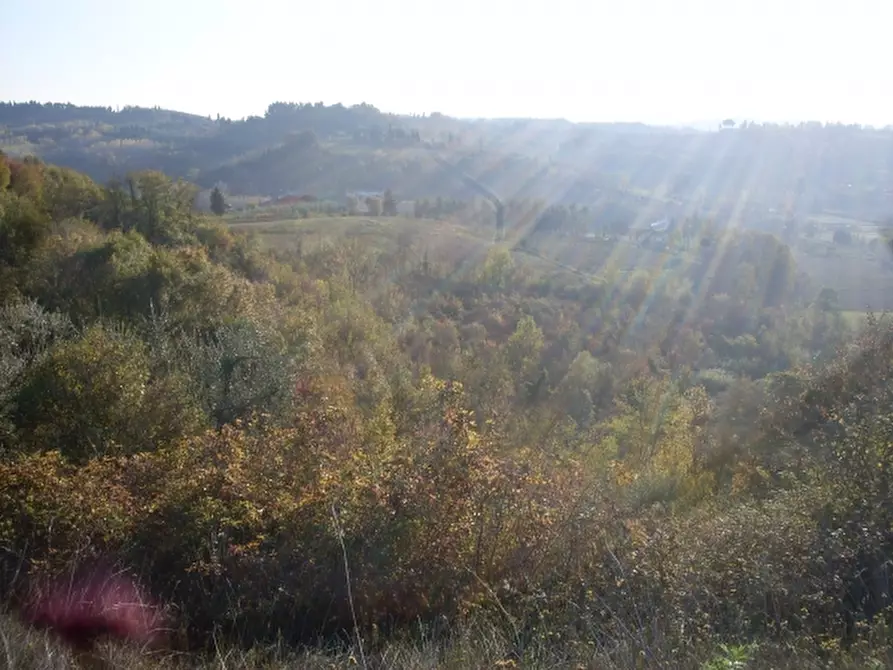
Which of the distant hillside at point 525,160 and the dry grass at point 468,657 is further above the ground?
the distant hillside at point 525,160

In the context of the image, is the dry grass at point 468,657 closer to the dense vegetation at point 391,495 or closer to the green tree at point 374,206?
the dense vegetation at point 391,495

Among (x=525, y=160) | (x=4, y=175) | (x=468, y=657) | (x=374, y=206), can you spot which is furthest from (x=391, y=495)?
(x=525, y=160)

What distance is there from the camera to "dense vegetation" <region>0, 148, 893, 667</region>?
485cm

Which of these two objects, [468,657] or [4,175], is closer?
[468,657]

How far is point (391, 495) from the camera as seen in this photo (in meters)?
5.96

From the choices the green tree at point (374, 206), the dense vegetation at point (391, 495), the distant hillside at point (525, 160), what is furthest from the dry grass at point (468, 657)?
the distant hillside at point (525, 160)

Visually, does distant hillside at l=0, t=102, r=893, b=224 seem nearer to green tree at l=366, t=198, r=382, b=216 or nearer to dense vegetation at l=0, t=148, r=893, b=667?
green tree at l=366, t=198, r=382, b=216

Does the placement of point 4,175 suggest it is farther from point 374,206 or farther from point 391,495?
point 374,206

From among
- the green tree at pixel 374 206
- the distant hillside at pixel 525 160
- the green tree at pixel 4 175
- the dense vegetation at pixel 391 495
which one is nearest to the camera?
the dense vegetation at pixel 391 495

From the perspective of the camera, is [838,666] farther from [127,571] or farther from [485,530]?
[127,571]

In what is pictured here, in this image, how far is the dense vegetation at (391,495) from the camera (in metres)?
4.85

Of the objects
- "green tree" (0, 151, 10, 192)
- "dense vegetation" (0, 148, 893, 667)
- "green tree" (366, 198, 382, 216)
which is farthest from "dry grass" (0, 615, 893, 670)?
"green tree" (366, 198, 382, 216)

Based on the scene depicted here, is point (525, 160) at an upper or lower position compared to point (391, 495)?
upper

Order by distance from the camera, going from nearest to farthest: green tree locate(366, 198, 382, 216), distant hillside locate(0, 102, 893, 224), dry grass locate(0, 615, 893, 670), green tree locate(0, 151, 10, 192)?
dry grass locate(0, 615, 893, 670), green tree locate(0, 151, 10, 192), green tree locate(366, 198, 382, 216), distant hillside locate(0, 102, 893, 224)
